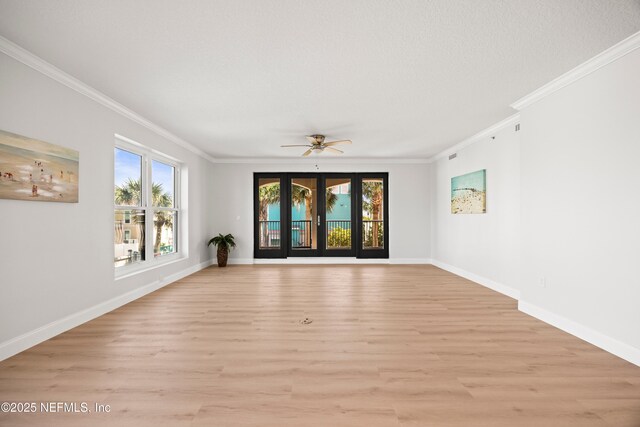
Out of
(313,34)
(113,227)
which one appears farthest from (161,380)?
(313,34)

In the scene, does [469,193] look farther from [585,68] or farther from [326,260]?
[326,260]

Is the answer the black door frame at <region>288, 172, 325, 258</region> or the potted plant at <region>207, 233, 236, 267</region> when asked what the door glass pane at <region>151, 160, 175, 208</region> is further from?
the black door frame at <region>288, 172, 325, 258</region>

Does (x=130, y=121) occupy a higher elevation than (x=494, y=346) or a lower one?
higher

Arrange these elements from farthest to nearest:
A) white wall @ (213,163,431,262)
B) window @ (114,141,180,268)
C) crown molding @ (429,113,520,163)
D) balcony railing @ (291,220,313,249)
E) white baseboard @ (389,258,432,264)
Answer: balcony railing @ (291,220,313,249) < white baseboard @ (389,258,432,264) < white wall @ (213,163,431,262) < crown molding @ (429,113,520,163) < window @ (114,141,180,268)

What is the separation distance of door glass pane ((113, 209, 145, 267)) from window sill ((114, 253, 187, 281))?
0.27ft

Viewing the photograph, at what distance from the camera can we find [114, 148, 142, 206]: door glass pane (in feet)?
15.4

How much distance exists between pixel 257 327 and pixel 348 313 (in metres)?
1.17

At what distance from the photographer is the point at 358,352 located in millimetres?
2943

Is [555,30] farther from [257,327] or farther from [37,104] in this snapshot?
[37,104]

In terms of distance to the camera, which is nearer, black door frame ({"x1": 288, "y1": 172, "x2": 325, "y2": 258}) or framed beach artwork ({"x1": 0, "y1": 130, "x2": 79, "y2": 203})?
framed beach artwork ({"x1": 0, "y1": 130, "x2": 79, "y2": 203})

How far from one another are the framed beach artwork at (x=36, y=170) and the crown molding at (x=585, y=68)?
17.2 feet

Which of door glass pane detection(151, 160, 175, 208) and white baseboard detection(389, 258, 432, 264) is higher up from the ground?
door glass pane detection(151, 160, 175, 208)

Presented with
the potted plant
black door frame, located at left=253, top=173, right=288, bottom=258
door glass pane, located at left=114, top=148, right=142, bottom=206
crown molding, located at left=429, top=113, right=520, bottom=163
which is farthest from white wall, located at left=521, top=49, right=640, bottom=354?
the potted plant

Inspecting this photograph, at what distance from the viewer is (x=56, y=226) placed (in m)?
3.36
